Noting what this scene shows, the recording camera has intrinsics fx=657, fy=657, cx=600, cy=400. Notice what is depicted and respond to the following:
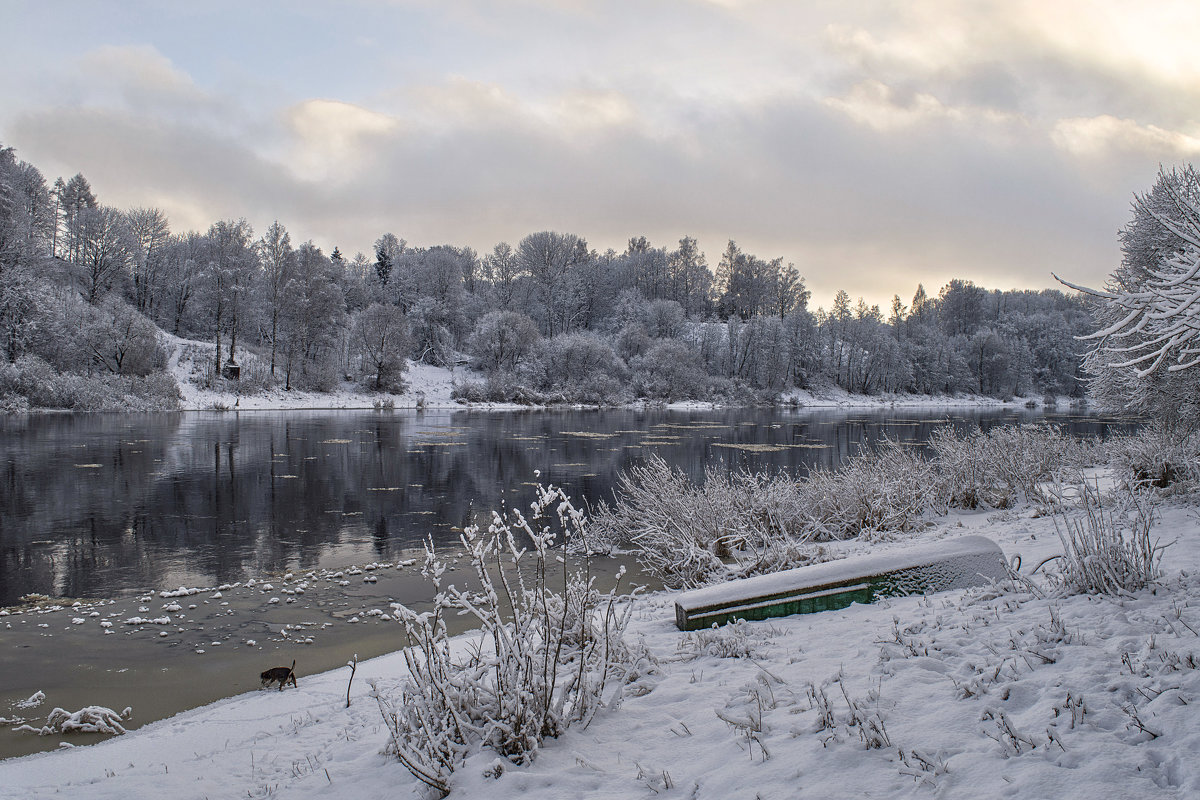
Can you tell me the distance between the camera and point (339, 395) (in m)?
51.2

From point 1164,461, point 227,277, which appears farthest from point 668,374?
point 1164,461

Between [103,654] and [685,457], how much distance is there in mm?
17122

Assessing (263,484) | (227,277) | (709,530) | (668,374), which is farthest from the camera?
(668,374)

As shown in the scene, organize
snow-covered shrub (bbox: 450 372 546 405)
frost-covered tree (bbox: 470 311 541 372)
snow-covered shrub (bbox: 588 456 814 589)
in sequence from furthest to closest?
frost-covered tree (bbox: 470 311 541 372), snow-covered shrub (bbox: 450 372 546 405), snow-covered shrub (bbox: 588 456 814 589)

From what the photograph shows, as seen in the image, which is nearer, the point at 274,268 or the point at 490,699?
the point at 490,699

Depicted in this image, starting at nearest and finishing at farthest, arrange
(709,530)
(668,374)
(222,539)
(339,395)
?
(709,530) < (222,539) < (339,395) < (668,374)

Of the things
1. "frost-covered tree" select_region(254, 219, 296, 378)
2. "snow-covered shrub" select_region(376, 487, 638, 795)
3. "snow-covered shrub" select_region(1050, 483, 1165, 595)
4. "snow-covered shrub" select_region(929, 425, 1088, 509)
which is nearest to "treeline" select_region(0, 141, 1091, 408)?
"frost-covered tree" select_region(254, 219, 296, 378)

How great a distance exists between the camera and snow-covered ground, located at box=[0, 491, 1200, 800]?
107 inches

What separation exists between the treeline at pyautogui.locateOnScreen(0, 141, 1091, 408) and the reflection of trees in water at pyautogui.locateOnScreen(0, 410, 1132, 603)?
10.9 metres

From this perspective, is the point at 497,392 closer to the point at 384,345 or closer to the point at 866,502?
the point at 384,345

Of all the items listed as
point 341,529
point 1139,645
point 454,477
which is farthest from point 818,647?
point 454,477

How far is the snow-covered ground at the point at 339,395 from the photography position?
4372 centimetres

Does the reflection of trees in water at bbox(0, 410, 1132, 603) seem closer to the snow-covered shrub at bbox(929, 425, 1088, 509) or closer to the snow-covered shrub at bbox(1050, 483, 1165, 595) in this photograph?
the snow-covered shrub at bbox(929, 425, 1088, 509)

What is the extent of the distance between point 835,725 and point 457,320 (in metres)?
73.8
